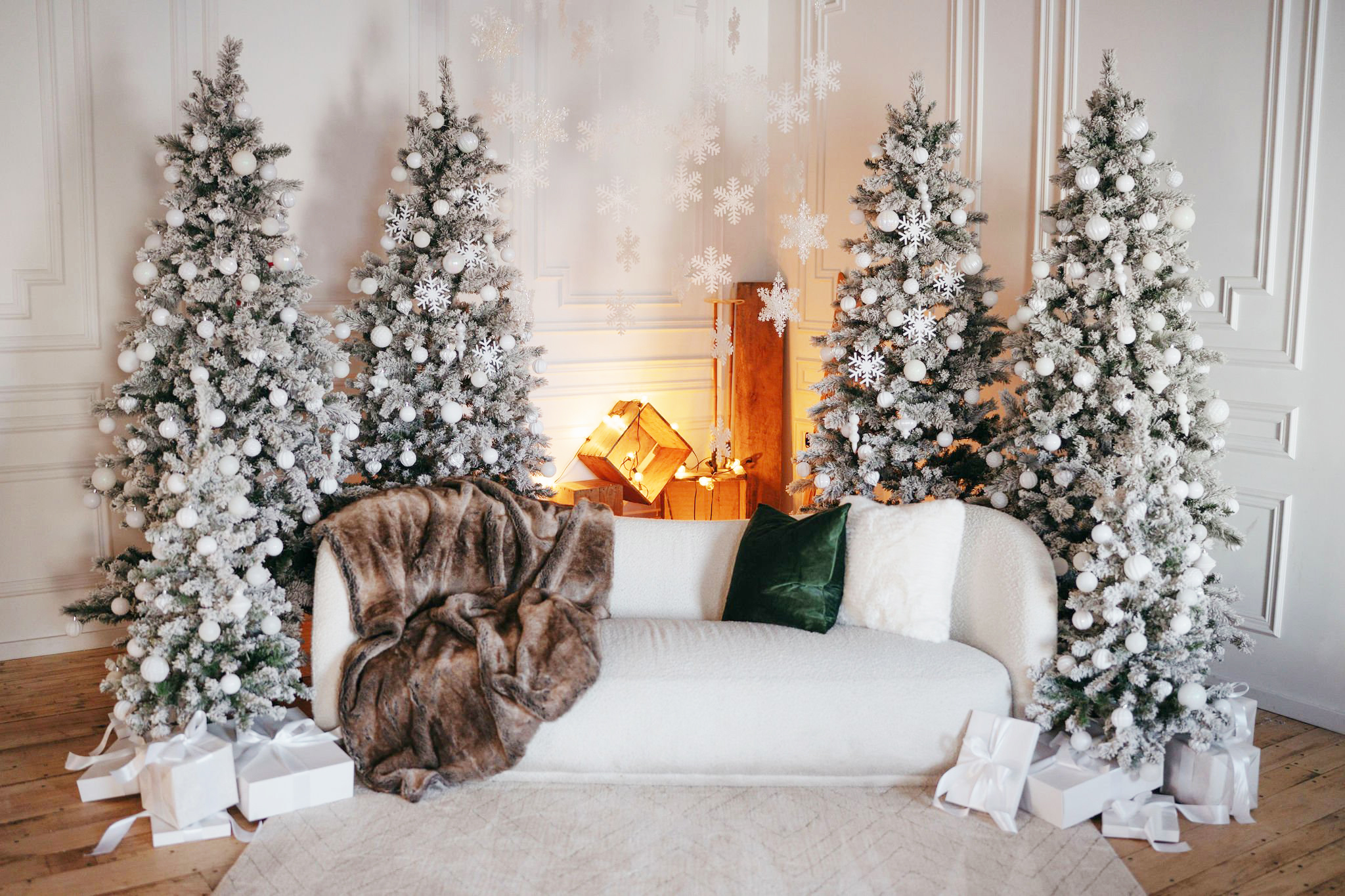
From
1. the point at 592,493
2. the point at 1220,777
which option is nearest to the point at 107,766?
the point at 592,493

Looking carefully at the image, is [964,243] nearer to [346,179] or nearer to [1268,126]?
[1268,126]

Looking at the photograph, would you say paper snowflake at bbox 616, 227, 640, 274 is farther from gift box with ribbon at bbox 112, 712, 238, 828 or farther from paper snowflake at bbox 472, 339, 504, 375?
gift box with ribbon at bbox 112, 712, 238, 828

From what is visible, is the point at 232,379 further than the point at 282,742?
A: Yes

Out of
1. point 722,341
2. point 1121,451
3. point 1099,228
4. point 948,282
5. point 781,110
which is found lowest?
point 1121,451

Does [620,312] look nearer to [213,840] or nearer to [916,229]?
[916,229]

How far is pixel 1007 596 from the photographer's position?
3.16 metres

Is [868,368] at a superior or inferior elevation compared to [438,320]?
inferior

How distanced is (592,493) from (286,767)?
228 cm

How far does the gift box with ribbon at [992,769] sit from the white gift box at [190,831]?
6.50 feet

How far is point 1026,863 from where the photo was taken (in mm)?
2623

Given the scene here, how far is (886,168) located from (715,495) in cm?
207

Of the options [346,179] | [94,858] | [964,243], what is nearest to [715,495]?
[964,243]

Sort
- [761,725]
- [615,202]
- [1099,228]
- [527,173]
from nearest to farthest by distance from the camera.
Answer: [761,725], [1099,228], [527,173], [615,202]

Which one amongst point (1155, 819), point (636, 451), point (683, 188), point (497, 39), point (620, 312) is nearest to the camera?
point (1155, 819)
